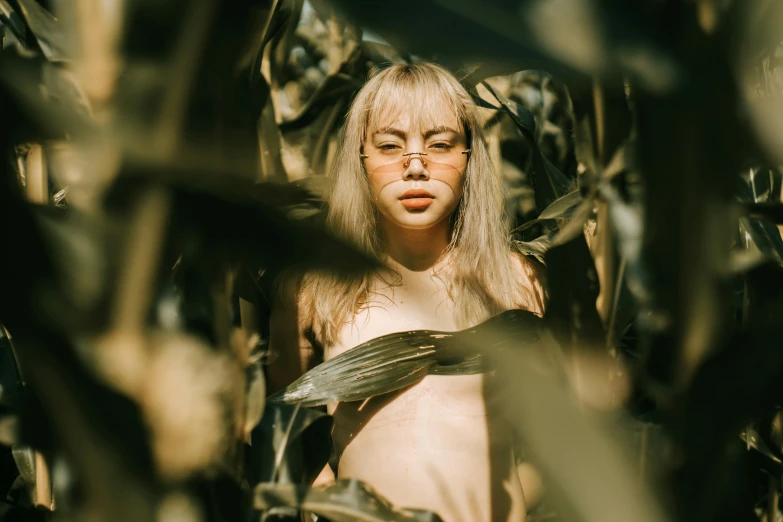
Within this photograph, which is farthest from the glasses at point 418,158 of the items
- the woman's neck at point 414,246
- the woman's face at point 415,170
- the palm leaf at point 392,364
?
the palm leaf at point 392,364

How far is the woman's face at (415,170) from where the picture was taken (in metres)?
0.87

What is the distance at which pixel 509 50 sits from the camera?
156 millimetres

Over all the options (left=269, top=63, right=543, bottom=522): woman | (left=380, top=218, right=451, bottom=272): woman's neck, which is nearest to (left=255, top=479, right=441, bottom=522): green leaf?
(left=269, top=63, right=543, bottom=522): woman

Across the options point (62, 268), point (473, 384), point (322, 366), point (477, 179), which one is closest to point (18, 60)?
point (62, 268)

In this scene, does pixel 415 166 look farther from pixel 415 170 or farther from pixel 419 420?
pixel 419 420

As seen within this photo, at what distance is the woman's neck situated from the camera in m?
0.99

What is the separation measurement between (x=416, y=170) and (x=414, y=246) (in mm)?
162

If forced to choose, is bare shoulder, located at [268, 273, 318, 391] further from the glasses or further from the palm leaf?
the palm leaf

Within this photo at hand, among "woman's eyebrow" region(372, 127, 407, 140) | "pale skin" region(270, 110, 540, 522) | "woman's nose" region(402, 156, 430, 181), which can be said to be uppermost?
"woman's eyebrow" region(372, 127, 407, 140)

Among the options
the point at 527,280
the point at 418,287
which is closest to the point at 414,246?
the point at 418,287

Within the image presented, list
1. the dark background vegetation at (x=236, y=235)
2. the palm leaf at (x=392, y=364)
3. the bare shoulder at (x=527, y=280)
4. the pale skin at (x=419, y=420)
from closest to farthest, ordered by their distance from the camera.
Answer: the dark background vegetation at (x=236, y=235), the palm leaf at (x=392, y=364), the pale skin at (x=419, y=420), the bare shoulder at (x=527, y=280)

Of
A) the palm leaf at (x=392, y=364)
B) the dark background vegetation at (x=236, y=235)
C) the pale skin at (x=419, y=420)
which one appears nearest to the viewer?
the dark background vegetation at (x=236, y=235)

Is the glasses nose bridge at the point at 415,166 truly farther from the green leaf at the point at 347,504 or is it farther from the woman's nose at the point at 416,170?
the green leaf at the point at 347,504

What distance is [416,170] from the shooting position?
33.7 inches
